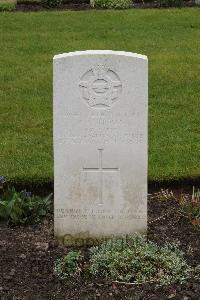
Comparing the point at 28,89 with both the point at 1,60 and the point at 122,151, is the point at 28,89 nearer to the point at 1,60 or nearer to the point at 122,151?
the point at 1,60

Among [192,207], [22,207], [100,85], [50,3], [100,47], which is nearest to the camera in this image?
[100,85]

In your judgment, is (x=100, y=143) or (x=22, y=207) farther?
(x=22, y=207)

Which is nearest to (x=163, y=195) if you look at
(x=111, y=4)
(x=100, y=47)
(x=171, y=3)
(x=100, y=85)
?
(x=100, y=85)

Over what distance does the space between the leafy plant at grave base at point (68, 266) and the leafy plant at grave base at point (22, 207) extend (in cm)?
75

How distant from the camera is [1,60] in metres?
12.0

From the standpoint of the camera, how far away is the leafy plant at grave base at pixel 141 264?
5668 millimetres

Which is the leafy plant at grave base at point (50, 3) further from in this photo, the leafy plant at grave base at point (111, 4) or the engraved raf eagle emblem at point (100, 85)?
the engraved raf eagle emblem at point (100, 85)

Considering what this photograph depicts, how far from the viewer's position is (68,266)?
5.78 m

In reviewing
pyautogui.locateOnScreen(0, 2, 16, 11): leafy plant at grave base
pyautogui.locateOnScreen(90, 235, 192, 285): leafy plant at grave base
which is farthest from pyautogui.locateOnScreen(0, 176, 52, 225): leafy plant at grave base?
pyautogui.locateOnScreen(0, 2, 16, 11): leafy plant at grave base

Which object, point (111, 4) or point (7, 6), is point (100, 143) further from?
point (111, 4)

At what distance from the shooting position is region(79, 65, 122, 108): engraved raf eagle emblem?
233 inches

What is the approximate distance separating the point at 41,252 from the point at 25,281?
1.39 feet

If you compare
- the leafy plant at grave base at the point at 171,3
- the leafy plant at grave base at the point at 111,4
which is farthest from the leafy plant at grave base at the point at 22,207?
the leafy plant at grave base at the point at 171,3

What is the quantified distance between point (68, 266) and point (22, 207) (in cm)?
92
